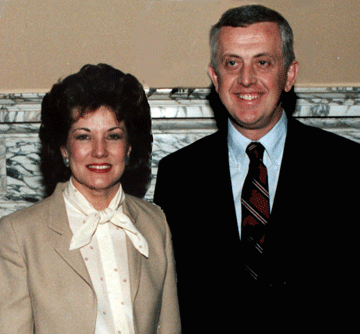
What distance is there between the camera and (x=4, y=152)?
2674mm

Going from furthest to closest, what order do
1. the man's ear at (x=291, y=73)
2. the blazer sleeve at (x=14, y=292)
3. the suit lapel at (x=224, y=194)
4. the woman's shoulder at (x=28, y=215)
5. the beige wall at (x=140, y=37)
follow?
1. the beige wall at (x=140, y=37)
2. the man's ear at (x=291, y=73)
3. the suit lapel at (x=224, y=194)
4. the woman's shoulder at (x=28, y=215)
5. the blazer sleeve at (x=14, y=292)

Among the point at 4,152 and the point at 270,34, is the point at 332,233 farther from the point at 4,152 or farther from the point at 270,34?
the point at 4,152

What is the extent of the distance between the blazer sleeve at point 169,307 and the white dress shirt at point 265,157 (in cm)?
38

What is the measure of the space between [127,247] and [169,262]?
0.76 feet

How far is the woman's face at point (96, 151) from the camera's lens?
179 centimetres

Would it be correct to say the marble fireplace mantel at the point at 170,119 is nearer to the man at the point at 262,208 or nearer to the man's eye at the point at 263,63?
the man at the point at 262,208

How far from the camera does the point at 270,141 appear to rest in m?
2.04

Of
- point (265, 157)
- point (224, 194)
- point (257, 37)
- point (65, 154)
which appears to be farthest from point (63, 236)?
point (257, 37)

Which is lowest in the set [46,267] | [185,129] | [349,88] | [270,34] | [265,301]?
[265,301]

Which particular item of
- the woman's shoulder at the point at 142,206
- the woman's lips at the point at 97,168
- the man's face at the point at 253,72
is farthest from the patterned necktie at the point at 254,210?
the woman's lips at the point at 97,168

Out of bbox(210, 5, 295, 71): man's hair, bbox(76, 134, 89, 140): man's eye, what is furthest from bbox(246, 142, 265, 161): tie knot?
bbox(76, 134, 89, 140): man's eye

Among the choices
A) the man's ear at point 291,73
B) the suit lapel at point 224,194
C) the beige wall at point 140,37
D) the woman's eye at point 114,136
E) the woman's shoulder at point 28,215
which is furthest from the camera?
the beige wall at point 140,37

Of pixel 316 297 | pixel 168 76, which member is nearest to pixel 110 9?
pixel 168 76

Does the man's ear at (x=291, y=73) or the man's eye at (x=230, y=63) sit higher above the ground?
the man's eye at (x=230, y=63)
